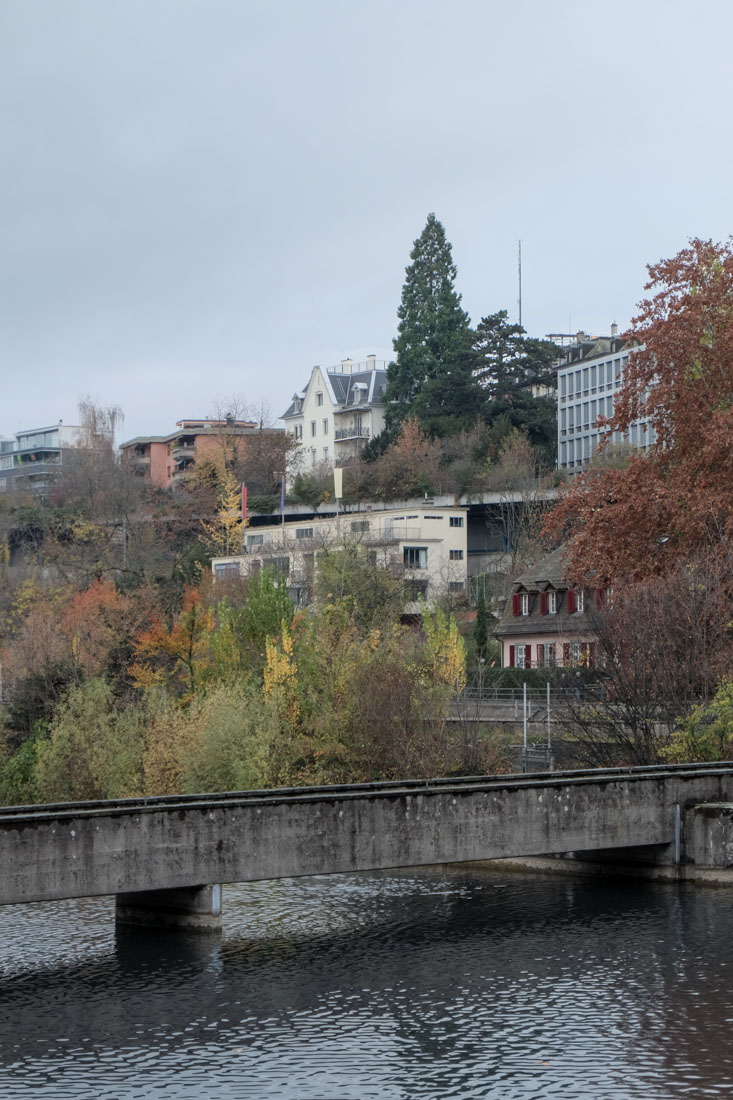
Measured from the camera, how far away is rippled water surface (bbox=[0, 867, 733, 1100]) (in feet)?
70.9

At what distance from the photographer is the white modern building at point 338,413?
5443 inches

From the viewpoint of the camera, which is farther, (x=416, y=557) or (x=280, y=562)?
(x=416, y=557)

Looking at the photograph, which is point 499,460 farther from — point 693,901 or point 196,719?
point 693,901

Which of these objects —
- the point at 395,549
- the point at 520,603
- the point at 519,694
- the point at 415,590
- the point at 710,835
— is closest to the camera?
the point at 710,835

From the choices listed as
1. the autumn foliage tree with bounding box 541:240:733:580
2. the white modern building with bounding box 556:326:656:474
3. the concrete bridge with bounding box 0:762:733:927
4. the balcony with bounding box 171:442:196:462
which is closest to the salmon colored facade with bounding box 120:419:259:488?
the balcony with bounding box 171:442:196:462

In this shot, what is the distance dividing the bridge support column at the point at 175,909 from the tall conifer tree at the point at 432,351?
8466 centimetres

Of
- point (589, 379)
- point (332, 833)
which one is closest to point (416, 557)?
point (589, 379)

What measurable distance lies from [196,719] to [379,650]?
7440mm

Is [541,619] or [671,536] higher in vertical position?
[671,536]

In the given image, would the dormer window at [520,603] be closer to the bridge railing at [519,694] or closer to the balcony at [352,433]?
the bridge railing at [519,694]

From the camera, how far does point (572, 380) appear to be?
386 ft

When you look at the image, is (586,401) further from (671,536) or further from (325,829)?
(325,829)

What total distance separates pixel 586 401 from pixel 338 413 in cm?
3221

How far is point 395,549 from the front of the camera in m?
96.5
